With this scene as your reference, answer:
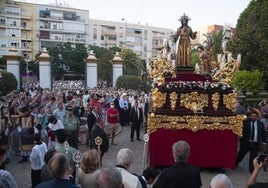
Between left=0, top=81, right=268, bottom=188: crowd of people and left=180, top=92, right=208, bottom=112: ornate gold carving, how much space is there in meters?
1.33

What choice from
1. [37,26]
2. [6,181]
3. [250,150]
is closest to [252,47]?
[250,150]

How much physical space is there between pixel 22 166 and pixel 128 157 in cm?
719

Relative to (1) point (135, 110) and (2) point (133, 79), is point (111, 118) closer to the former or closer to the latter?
(1) point (135, 110)

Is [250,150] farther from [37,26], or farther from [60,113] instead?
[37,26]

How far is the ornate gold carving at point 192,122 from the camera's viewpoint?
383 inches

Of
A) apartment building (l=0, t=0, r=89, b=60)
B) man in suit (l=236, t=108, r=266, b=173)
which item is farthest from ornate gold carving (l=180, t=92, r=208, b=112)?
apartment building (l=0, t=0, r=89, b=60)

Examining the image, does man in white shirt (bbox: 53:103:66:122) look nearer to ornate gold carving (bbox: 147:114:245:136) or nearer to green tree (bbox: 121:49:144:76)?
ornate gold carving (bbox: 147:114:245:136)

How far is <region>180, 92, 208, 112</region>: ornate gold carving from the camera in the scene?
9844mm

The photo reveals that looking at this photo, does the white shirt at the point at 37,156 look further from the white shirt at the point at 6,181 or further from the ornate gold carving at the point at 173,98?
Answer: the ornate gold carving at the point at 173,98

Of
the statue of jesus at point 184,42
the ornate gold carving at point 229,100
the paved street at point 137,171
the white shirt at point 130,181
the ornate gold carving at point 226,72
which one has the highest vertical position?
the statue of jesus at point 184,42

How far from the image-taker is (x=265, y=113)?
1236 centimetres

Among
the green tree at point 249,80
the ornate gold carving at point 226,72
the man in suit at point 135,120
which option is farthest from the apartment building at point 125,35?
the ornate gold carving at point 226,72

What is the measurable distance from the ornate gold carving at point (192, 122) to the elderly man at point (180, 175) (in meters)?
5.06

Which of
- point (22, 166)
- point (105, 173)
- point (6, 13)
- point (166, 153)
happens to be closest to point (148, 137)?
point (166, 153)
